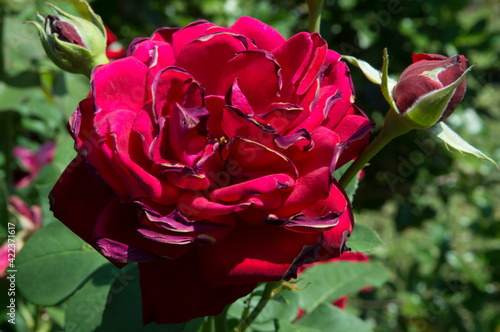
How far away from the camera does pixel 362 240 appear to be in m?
0.68

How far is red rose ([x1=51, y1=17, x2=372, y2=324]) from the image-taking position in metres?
0.47

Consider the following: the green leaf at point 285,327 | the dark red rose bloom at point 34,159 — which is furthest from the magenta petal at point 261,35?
the dark red rose bloom at point 34,159

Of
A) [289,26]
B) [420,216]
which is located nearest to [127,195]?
[289,26]

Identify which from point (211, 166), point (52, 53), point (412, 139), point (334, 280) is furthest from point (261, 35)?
point (412, 139)

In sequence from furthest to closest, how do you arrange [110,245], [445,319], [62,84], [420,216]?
[420,216]
[445,319]
[62,84]
[110,245]

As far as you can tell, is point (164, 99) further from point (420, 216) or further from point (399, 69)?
point (420, 216)

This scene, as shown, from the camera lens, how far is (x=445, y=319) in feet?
5.69

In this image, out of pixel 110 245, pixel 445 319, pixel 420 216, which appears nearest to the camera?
pixel 110 245

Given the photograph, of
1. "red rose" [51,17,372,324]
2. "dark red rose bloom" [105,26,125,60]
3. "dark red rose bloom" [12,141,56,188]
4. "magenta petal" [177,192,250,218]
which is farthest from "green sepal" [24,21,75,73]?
"dark red rose bloom" [12,141,56,188]

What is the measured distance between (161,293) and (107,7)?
184cm

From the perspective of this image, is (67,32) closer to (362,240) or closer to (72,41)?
(72,41)

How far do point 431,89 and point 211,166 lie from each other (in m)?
0.25

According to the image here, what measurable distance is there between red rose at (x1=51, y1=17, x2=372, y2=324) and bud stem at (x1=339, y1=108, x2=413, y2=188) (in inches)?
1.2

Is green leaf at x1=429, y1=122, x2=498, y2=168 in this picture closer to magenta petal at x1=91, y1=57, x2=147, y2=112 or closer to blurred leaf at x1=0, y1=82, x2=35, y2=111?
magenta petal at x1=91, y1=57, x2=147, y2=112
